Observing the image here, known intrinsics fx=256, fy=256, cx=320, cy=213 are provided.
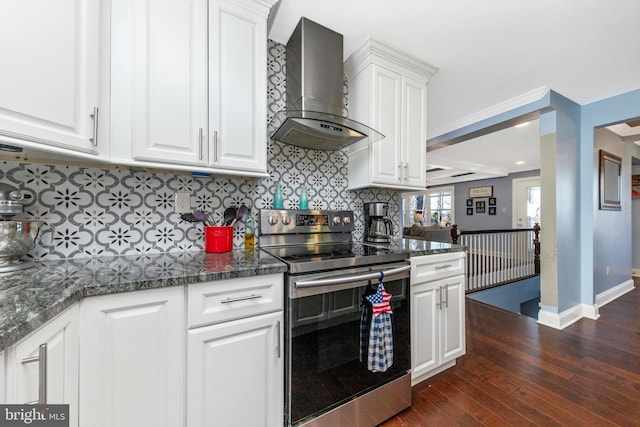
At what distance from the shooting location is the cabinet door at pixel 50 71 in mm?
849

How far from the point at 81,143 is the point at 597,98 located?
173 inches

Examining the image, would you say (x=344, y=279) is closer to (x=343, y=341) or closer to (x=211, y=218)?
(x=343, y=341)

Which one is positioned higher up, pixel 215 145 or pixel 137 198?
pixel 215 145

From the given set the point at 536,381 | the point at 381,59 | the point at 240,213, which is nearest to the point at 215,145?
the point at 240,213

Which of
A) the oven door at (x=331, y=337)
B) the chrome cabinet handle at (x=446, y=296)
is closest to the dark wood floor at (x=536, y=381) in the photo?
the oven door at (x=331, y=337)

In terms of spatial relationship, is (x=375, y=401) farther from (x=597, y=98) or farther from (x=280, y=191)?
(x=597, y=98)

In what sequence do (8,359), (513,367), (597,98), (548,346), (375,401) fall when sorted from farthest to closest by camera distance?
(597,98) → (548,346) → (513,367) → (375,401) → (8,359)

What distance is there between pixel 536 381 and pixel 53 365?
2.56 m

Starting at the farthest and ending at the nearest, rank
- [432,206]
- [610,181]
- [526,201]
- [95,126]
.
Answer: [432,206], [526,201], [610,181], [95,126]

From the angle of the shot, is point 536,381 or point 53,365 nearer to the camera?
point 53,365

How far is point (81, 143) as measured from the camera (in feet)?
3.37

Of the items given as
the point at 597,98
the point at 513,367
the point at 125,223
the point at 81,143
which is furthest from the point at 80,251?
the point at 597,98

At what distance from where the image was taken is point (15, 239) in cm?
100

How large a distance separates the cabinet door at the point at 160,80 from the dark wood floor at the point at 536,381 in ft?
6.15
